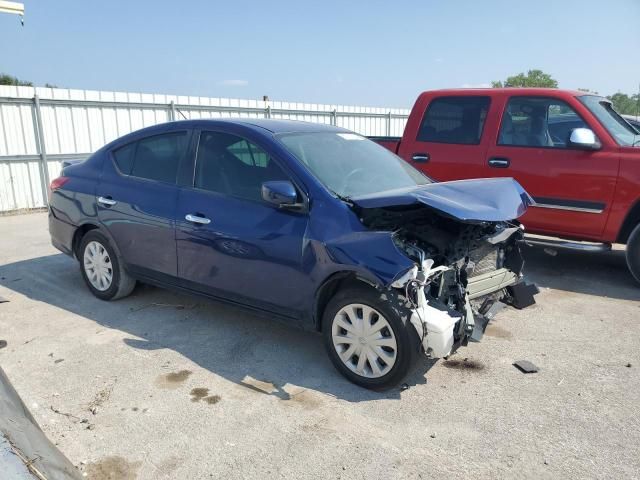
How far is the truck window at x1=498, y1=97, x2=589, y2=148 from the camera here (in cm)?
579

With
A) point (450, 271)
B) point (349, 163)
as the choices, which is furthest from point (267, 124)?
point (450, 271)

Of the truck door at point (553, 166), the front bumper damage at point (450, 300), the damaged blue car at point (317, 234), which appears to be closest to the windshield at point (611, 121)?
the truck door at point (553, 166)

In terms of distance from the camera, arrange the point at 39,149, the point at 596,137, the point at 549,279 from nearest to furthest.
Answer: the point at 596,137, the point at 549,279, the point at 39,149

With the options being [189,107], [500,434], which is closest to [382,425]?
[500,434]

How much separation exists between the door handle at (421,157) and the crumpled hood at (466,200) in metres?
2.45

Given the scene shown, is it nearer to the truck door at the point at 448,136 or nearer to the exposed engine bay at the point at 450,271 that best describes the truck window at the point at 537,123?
the truck door at the point at 448,136

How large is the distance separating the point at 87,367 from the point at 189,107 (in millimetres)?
10352

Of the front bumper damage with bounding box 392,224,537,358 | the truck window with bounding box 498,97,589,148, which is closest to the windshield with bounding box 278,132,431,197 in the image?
the front bumper damage with bounding box 392,224,537,358

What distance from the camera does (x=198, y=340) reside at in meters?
4.27

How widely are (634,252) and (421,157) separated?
260cm

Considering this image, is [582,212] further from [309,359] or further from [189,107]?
[189,107]

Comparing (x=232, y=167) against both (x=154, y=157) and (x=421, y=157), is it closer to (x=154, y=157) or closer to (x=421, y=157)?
(x=154, y=157)

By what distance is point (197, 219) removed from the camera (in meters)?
4.15

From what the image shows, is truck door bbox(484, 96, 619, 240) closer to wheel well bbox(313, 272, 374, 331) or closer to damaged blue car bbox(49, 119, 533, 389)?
damaged blue car bbox(49, 119, 533, 389)
